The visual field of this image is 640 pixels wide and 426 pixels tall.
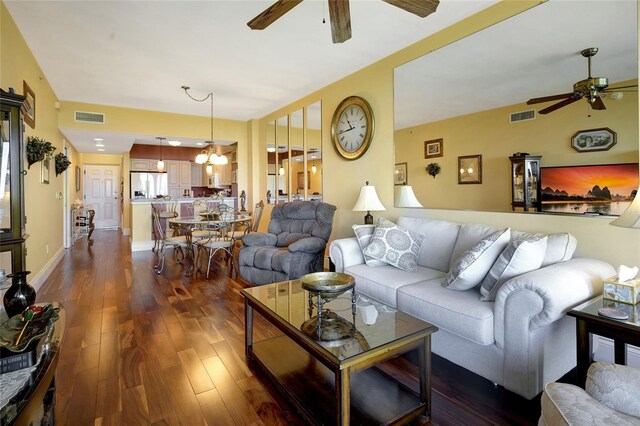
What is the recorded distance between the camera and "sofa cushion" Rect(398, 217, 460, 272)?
2.88m

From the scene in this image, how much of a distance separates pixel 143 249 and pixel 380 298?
19.1 ft

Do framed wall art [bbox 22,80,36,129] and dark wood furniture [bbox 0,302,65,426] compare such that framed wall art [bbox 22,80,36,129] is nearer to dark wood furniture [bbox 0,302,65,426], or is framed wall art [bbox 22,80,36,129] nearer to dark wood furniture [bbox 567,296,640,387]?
dark wood furniture [bbox 0,302,65,426]

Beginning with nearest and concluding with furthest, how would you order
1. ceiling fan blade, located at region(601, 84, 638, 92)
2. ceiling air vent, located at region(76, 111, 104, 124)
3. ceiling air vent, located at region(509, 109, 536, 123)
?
ceiling fan blade, located at region(601, 84, 638, 92) < ceiling air vent, located at region(509, 109, 536, 123) < ceiling air vent, located at region(76, 111, 104, 124)

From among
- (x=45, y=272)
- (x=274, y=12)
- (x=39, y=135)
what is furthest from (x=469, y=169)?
(x=45, y=272)

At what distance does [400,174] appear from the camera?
148 inches

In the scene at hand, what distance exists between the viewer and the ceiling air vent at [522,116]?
8.57 ft

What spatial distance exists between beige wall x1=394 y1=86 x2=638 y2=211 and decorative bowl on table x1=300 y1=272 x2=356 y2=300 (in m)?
1.65

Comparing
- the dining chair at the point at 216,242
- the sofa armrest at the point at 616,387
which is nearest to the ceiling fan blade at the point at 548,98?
the sofa armrest at the point at 616,387

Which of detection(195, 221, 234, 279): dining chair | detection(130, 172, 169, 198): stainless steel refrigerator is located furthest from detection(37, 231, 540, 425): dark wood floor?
detection(130, 172, 169, 198): stainless steel refrigerator

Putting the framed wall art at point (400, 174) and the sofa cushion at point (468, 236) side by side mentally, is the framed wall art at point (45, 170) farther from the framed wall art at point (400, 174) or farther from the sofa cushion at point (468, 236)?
the sofa cushion at point (468, 236)

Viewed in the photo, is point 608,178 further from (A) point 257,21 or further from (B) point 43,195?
(B) point 43,195

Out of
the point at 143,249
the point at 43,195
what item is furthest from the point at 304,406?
the point at 143,249

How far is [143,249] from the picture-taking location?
22.1ft

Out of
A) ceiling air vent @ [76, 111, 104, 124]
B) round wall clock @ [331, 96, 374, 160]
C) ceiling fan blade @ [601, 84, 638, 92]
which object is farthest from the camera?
ceiling air vent @ [76, 111, 104, 124]
